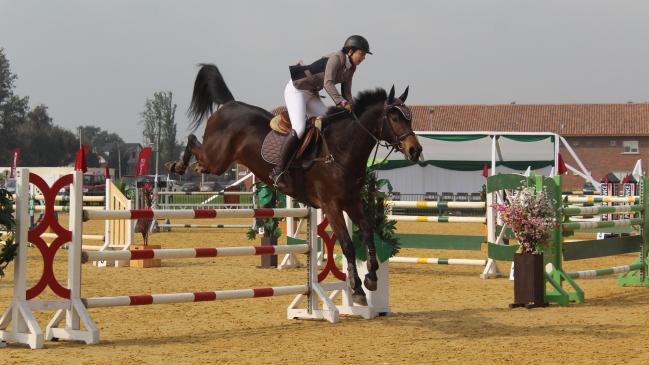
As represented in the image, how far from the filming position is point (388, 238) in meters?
7.55

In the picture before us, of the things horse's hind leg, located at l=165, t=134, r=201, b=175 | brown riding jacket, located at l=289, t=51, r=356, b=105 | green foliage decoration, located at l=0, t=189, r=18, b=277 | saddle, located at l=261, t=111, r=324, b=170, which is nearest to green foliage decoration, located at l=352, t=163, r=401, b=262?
saddle, located at l=261, t=111, r=324, b=170

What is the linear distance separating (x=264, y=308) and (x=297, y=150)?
6.62 ft

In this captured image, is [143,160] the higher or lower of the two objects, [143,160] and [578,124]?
the lower

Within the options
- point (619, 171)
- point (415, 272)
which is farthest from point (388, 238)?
point (619, 171)

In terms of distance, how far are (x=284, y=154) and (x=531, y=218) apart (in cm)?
292

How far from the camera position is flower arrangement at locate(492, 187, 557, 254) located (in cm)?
802

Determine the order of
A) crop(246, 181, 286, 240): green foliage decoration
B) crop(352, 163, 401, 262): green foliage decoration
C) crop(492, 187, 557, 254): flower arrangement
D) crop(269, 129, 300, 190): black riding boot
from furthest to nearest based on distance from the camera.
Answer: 1. crop(246, 181, 286, 240): green foliage decoration
2. crop(492, 187, 557, 254): flower arrangement
3. crop(352, 163, 401, 262): green foliage decoration
4. crop(269, 129, 300, 190): black riding boot

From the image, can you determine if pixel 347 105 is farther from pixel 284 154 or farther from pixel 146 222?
pixel 146 222

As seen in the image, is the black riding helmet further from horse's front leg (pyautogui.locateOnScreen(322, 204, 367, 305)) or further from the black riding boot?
horse's front leg (pyautogui.locateOnScreen(322, 204, 367, 305))

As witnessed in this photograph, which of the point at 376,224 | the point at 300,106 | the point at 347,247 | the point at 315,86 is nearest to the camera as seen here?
the point at 347,247

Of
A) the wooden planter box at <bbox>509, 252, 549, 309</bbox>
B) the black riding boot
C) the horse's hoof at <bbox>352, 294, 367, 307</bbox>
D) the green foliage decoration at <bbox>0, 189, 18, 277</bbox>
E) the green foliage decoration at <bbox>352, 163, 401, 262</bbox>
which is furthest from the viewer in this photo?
the wooden planter box at <bbox>509, 252, 549, 309</bbox>

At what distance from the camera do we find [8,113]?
6788cm

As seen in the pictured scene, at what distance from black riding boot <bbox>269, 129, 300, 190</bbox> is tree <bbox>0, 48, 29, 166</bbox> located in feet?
211

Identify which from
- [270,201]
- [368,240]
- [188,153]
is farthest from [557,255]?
[270,201]
